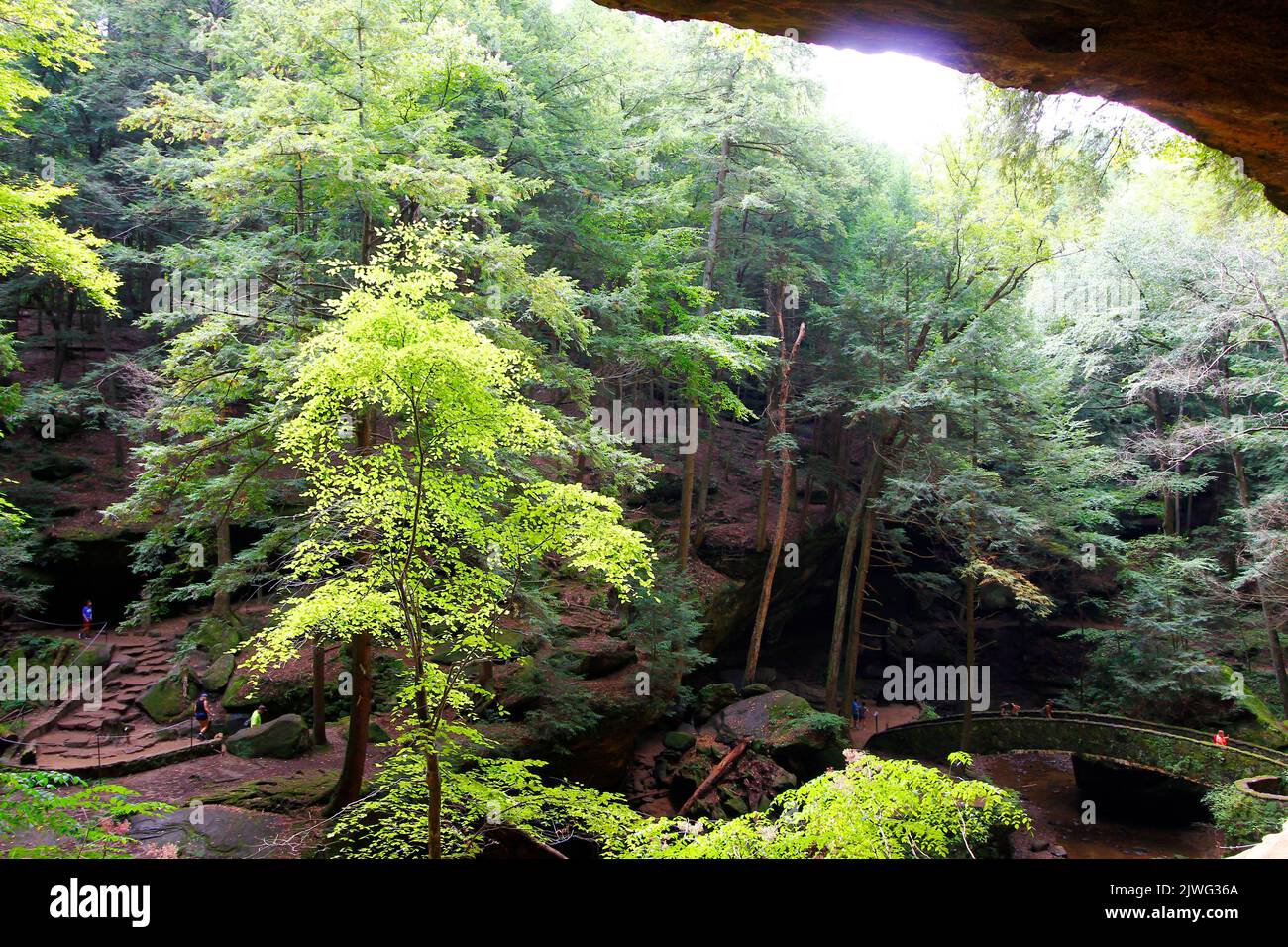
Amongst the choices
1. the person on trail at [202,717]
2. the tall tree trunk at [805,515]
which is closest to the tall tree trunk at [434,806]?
the person on trail at [202,717]

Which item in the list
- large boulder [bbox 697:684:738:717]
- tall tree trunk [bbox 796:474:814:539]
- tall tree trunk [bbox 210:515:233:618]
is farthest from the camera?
tall tree trunk [bbox 796:474:814:539]

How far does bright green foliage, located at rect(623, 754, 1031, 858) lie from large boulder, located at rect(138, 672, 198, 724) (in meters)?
10.5

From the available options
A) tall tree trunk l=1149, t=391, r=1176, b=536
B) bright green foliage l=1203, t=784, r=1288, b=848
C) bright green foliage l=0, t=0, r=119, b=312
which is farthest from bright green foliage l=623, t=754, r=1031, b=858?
tall tree trunk l=1149, t=391, r=1176, b=536

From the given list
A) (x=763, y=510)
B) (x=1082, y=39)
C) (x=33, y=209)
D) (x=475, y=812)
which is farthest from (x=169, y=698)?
(x=1082, y=39)

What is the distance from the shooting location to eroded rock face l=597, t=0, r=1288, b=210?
4.02 m

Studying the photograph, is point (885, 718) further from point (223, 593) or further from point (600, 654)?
point (223, 593)

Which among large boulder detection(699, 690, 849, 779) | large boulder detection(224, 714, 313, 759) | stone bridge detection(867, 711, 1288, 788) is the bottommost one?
stone bridge detection(867, 711, 1288, 788)

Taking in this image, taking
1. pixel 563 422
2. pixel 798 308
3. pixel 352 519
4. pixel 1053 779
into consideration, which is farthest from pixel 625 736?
pixel 798 308

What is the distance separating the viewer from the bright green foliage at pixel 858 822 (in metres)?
5.33

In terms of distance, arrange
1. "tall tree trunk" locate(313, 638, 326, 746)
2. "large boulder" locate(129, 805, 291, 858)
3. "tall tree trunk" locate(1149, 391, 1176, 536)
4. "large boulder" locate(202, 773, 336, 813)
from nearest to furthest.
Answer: "large boulder" locate(129, 805, 291, 858), "large boulder" locate(202, 773, 336, 813), "tall tree trunk" locate(313, 638, 326, 746), "tall tree trunk" locate(1149, 391, 1176, 536)

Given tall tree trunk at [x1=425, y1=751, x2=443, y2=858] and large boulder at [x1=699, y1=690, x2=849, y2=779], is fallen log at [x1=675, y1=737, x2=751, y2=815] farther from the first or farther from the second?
tall tree trunk at [x1=425, y1=751, x2=443, y2=858]

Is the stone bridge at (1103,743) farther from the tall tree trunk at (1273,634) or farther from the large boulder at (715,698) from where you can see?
the large boulder at (715,698)
